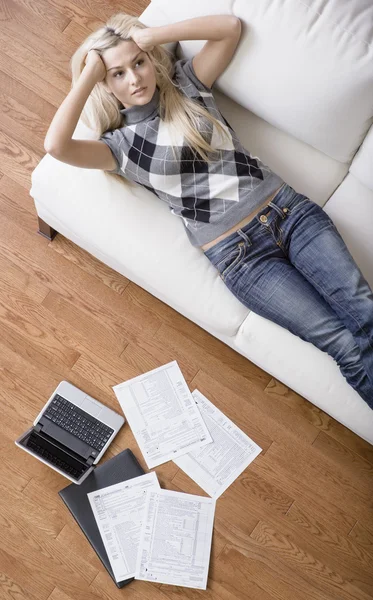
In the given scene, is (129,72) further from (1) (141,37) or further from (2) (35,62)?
(2) (35,62)

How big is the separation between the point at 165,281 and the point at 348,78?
757 mm

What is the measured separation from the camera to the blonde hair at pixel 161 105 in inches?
62.3

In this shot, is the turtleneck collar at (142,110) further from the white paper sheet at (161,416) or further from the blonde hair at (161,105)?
the white paper sheet at (161,416)

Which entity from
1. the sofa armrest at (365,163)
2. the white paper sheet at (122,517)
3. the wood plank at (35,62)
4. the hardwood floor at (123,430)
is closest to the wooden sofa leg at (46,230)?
the hardwood floor at (123,430)

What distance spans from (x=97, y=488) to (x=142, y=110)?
1.19 metres

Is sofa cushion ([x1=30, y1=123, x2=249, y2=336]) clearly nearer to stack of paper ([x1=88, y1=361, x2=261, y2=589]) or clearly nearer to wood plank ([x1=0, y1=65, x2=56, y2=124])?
stack of paper ([x1=88, y1=361, x2=261, y2=589])

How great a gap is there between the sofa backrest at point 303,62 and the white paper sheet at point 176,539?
1.23 m

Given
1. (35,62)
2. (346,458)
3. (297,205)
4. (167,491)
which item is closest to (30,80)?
(35,62)

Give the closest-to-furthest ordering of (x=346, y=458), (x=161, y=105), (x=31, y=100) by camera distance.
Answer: (x=161, y=105) < (x=346, y=458) < (x=31, y=100)

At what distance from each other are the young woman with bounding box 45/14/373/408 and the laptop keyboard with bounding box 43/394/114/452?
0.66 m

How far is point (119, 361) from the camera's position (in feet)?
6.65

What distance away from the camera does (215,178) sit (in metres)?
1.67

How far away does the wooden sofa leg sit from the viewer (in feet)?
6.57

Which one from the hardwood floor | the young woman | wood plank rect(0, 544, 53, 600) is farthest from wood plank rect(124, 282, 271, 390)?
wood plank rect(0, 544, 53, 600)
